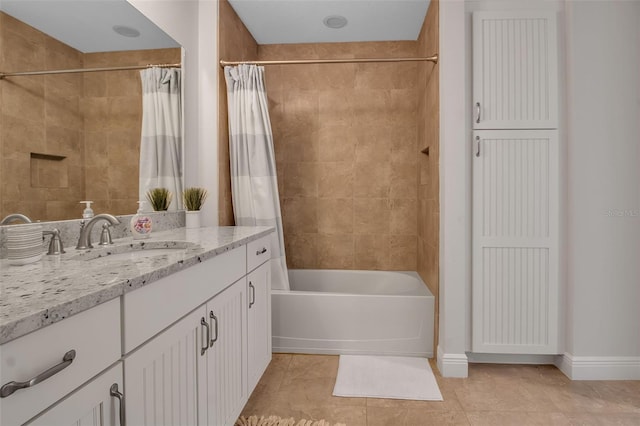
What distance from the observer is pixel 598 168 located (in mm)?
2094

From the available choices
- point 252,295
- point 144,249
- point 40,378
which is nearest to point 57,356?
point 40,378

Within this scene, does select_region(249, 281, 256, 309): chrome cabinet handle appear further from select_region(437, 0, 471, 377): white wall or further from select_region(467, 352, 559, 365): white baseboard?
select_region(467, 352, 559, 365): white baseboard

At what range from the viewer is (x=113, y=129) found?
1637mm

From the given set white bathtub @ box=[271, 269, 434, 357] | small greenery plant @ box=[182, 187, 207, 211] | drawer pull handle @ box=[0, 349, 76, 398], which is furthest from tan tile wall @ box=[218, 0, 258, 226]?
drawer pull handle @ box=[0, 349, 76, 398]

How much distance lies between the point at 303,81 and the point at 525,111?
1.83m

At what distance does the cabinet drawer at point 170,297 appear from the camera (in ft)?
2.84

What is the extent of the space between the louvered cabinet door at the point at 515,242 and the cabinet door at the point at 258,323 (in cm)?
126

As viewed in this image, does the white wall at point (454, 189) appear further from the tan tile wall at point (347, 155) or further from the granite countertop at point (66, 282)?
the granite countertop at point (66, 282)

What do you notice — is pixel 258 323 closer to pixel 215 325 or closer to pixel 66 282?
pixel 215 325

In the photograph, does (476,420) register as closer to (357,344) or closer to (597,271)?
(357,344)

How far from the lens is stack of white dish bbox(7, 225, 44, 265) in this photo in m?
1.04

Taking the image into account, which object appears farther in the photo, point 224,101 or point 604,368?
point 224,101

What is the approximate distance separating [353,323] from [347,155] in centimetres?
147

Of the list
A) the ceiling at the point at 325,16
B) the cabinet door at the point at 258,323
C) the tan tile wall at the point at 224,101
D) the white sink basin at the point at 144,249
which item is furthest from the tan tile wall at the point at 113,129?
the ceiling at the point at 325,16
